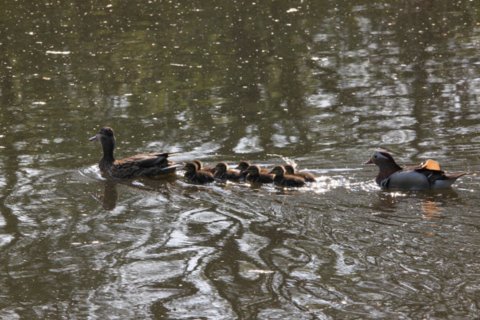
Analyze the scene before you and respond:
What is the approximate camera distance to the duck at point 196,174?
9938 millimetres

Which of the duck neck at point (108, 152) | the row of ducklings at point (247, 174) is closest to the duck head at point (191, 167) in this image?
the row of ducklings at point (247, 174)

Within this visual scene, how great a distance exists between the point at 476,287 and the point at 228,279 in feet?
Answer: 5.43

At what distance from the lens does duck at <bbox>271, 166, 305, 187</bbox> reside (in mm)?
9508

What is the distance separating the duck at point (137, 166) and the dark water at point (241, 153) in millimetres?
128

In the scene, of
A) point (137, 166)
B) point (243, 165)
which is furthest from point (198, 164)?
point (137, 166)

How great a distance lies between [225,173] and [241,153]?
954 millimetres

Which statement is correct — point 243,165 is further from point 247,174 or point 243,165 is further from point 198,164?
point 198,164

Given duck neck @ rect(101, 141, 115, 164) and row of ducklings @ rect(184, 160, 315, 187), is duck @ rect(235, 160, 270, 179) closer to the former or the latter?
row of ducklings @ rect(184, 160, 315, 187)

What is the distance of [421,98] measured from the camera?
Result: 1281 cm

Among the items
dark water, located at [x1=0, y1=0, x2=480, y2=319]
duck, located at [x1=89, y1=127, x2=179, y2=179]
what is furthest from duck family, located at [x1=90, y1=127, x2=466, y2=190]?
dark water, located at [x1=0, y1=0, x2=480, y2=319]

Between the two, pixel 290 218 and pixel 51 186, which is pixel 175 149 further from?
→ pixel 290 218

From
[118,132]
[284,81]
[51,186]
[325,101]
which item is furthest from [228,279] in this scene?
[284,81]

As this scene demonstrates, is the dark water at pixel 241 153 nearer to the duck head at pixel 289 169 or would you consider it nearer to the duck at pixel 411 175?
the duck at pixel 411 175

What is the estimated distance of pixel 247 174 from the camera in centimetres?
981
